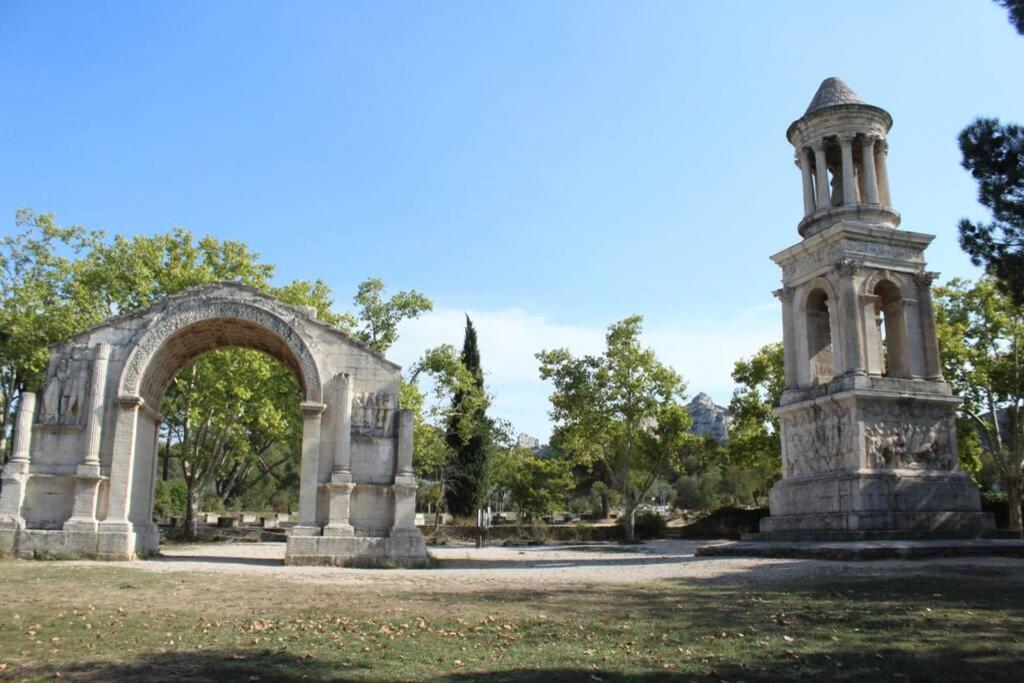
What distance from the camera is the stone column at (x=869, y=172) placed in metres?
23.6

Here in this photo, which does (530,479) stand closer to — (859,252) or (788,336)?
(788,336)

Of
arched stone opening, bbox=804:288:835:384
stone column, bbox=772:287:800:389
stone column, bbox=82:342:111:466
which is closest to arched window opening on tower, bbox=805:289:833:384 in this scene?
arched stone opening, bbox=804:288:835:384

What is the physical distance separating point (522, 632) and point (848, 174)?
1985 cm

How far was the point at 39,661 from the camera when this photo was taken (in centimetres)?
671

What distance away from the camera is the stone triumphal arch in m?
18.9

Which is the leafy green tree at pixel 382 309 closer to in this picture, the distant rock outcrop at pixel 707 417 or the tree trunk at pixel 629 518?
the tree trunk at pixel 629 518

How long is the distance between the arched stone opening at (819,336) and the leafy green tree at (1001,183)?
12.3 m

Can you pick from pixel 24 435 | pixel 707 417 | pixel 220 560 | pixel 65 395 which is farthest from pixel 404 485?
pixel 707 417

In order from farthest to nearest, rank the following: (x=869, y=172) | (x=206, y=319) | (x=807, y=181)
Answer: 1. (x=807, y=181)
2. (x=869, y=172)
3. (x=206, y=319)

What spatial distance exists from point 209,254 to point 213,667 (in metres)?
28.6

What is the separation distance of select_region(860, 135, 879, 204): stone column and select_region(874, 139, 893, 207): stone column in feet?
0.55

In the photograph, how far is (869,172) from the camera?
78.1 ft

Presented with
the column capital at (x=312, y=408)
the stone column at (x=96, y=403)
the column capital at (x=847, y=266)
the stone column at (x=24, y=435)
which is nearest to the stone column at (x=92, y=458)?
the stone column at (x=96, y=403)

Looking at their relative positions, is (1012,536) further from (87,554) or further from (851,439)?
(87,554)
